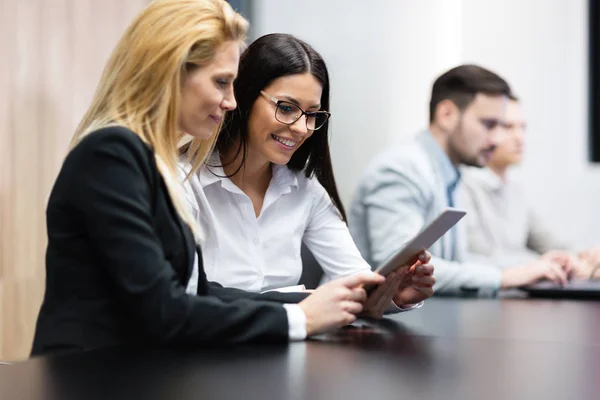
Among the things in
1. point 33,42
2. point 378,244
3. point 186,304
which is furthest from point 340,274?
point 33,42

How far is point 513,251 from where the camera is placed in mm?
3621

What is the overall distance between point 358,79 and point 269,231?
1942 mm

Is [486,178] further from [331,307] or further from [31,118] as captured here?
[331,307]

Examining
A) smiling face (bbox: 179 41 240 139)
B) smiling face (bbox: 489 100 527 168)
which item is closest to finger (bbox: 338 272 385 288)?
smiling face (bbox: 179 41 240 139)

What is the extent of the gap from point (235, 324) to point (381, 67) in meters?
2.73

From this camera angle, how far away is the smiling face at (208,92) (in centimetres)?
142

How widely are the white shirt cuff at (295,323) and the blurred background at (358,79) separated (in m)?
1.15

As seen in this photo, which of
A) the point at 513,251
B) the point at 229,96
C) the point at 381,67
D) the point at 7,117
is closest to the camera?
the point at 229,96

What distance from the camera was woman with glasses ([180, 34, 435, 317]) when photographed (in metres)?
1.91

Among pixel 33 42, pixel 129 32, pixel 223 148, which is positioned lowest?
pixel 223 148

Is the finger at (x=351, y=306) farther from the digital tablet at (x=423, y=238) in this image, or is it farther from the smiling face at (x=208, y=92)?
the smiling face at (x=208, y=92)

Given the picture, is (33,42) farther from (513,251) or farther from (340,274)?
(513,251)

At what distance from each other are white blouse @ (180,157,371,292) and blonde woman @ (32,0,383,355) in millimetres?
454

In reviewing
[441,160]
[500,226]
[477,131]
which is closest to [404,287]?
[441,160]
